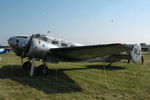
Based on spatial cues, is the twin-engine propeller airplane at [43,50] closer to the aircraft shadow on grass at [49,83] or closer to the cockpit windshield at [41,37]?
the cockpit windshield at [41,37]

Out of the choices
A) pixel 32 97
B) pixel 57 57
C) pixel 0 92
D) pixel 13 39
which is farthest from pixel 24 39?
pixel 32 97

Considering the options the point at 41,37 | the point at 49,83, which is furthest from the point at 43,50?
the point at 49,83

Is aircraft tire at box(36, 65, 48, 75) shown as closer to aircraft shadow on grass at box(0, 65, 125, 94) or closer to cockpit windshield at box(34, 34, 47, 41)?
aircraft shadow on grass at box(0, 65, 125, 94)

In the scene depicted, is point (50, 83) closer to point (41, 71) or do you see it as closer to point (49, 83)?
point (49, 83)

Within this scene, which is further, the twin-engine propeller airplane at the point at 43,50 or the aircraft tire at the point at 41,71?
the aircraft tire at the point at 41,71

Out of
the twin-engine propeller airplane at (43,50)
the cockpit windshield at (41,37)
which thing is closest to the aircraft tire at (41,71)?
the twin-engine propeller airplane at (43,50)

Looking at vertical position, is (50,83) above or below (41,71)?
below

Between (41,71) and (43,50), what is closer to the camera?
(43,50)

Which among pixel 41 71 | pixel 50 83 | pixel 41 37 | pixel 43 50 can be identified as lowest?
pixel 50 83

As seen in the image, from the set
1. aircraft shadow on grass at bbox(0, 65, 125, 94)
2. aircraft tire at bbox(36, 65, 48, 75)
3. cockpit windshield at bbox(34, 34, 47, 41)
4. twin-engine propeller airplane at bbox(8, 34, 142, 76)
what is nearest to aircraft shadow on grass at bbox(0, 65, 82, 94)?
aircraft shadow on grass at bbox(0, 65, 125, 94)

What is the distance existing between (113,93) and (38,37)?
19.0 feet

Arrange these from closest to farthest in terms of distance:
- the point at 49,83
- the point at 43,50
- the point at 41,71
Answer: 1. the point at 49,83
2. the point at 43,50
3. the point at 41,71

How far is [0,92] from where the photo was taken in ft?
19.1

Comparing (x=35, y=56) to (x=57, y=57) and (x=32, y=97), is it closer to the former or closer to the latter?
(x=57, y=57)
